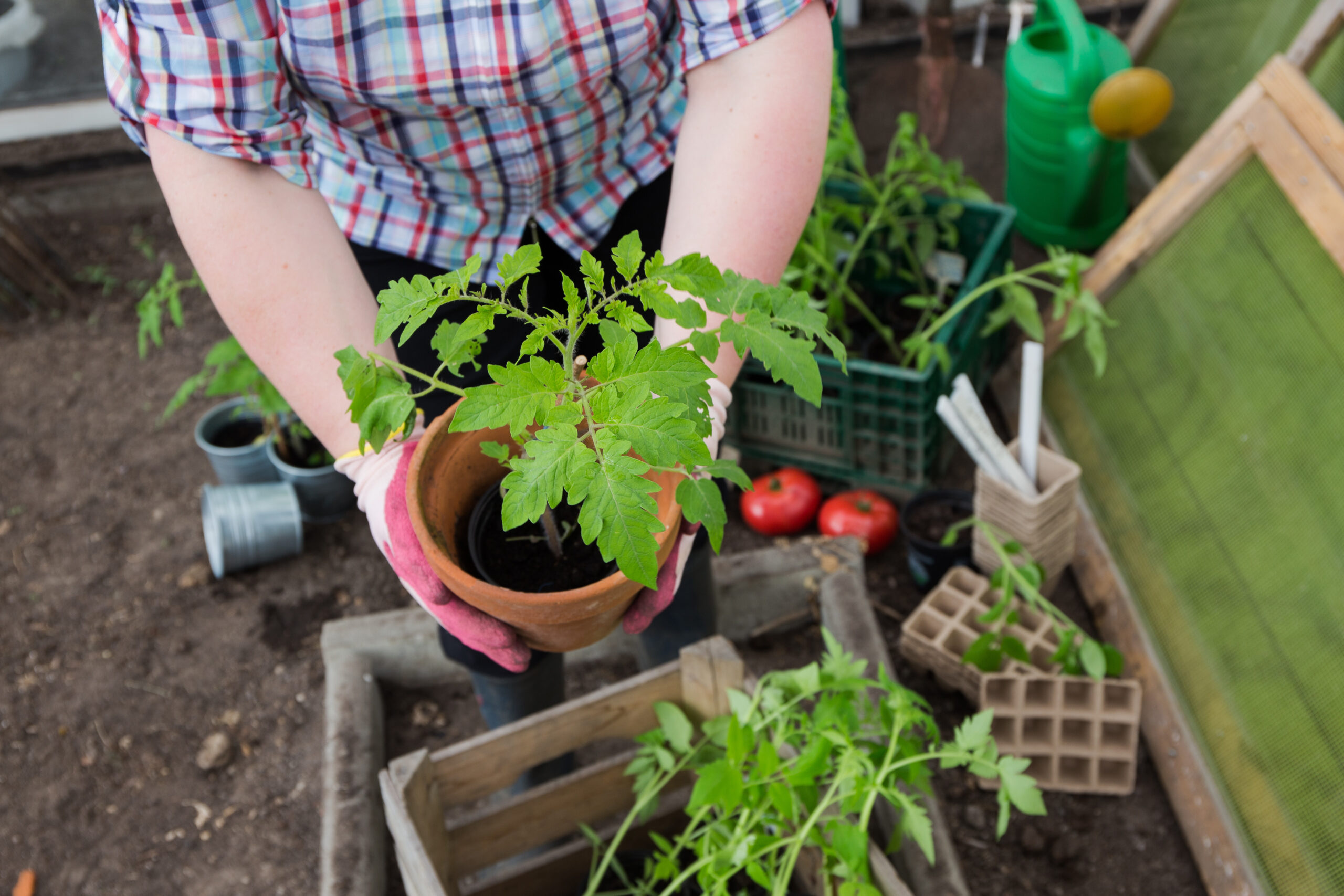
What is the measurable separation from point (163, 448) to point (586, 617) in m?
2.20

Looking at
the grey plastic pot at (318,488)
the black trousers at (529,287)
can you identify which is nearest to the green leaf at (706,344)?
the black trousers at (529,287)

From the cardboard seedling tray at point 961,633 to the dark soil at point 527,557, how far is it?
3.45 ft

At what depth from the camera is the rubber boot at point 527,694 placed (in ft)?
4.98

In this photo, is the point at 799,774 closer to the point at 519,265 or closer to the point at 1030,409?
the point at 519,265

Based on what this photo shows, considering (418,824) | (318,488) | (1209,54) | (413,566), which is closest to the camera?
(413,566)

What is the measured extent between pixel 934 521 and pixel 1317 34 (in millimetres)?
1353

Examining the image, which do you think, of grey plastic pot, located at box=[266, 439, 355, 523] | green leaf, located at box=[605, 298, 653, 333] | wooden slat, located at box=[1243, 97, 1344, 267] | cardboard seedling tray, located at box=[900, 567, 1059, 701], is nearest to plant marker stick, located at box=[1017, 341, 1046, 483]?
cardboard seedling tray, located at box=[900, 567, 1059, 701]

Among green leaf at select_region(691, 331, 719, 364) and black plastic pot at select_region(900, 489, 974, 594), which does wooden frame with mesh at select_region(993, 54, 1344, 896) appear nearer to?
black plastic pot at select_region(900, 489, 974, 594)

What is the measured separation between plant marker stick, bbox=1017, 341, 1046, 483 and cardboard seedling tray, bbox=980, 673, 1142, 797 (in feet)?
1.31

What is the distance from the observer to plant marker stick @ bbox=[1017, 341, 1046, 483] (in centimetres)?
180

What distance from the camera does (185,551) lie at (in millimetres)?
2426

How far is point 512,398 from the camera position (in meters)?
0.77

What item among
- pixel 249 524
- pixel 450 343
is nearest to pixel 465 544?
pixel 450 343

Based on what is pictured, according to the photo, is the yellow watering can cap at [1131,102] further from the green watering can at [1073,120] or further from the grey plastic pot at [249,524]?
the grey plastic pot at [249,524]
